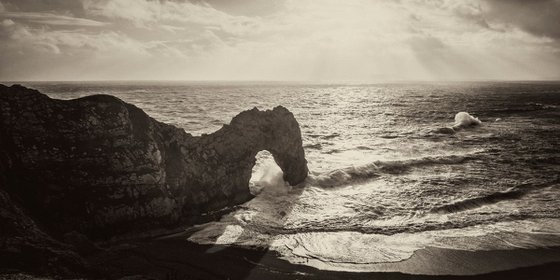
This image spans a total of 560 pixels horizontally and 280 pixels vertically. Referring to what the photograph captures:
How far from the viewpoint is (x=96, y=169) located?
11.7 meters

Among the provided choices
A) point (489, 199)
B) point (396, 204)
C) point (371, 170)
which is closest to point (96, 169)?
point (396, 204)

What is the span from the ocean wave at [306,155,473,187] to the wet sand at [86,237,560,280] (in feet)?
25.5

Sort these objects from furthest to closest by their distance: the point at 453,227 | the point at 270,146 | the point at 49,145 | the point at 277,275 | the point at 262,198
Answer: the point at 270,146, the point at 262,198, the point at 453,227, the point at 49,145, the point at 277,275

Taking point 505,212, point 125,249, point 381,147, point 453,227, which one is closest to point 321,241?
point 453,227

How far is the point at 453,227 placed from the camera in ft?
44.0

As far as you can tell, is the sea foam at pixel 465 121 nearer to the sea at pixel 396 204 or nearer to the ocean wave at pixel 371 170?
the sea at pixel 396 204

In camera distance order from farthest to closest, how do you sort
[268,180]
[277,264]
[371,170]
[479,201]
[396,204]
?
[371,170]
[268,180]
[479,201]
[396,204]
[277,264]

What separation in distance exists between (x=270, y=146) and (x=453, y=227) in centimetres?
829

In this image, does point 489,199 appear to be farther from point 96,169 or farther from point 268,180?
point 96,169

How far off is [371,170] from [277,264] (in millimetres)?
12052

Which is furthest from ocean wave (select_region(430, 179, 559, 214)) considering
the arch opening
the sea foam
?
the sea foam

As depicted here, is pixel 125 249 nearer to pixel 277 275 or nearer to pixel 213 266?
pixel 213 266

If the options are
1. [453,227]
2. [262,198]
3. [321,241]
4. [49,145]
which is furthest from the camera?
[262,198]

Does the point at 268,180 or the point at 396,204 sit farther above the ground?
the point at 268,180
